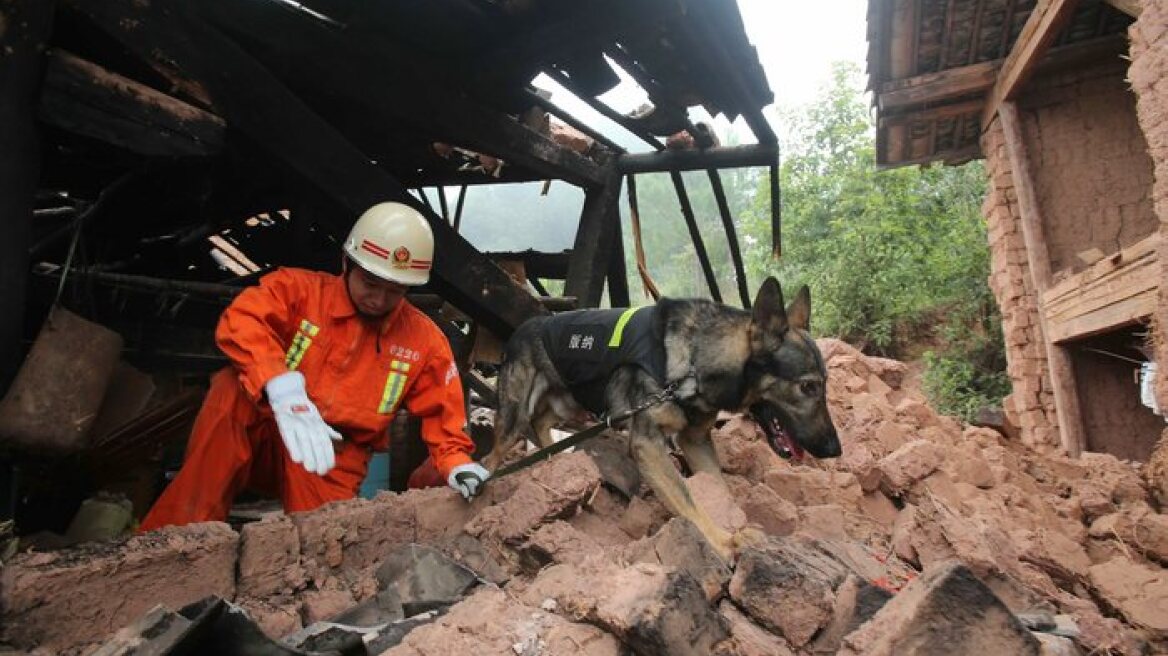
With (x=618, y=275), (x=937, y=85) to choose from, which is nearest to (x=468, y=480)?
(x=618, y=275)

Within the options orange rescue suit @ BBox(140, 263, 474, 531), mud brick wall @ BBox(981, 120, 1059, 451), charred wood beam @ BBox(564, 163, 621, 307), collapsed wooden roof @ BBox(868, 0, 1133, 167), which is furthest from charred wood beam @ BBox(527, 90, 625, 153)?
mud brick wall @ BBox(981, 120, 1059, 451)

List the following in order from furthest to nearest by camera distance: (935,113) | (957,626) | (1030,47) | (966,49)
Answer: (935,113) → (966,49) → (1030,47) → (957,626)

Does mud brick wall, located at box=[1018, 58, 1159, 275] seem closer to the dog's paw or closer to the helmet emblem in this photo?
the dog's paw

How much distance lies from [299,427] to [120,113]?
1.51 m

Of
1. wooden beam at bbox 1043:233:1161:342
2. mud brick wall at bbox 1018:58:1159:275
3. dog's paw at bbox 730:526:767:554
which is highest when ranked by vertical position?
mud brick wall at bbox 1018:58:1159:275

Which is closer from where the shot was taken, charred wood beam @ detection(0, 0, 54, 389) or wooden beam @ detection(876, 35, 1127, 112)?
charred wood beam @ detection(0, 0, 54, 389)

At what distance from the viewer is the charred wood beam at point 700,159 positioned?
5.15 m

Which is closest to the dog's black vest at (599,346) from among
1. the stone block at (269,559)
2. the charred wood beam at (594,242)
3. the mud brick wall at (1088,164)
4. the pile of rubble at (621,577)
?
the pile of rubble at (621,577)

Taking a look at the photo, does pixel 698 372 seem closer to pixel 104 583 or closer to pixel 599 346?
pixel 599 346

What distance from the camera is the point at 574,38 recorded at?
3484 millimetres

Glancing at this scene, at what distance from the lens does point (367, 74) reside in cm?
351

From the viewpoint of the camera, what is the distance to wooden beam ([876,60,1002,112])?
6664mm

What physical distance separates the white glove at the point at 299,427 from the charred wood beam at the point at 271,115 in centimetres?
111

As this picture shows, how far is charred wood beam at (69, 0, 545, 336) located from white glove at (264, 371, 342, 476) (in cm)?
111
